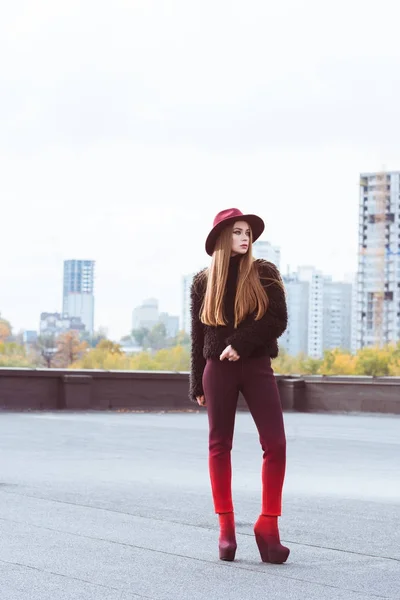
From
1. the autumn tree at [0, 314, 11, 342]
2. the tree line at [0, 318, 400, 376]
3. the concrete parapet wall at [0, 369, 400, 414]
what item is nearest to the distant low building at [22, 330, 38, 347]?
the tree line at [0, 318, 400, 376]

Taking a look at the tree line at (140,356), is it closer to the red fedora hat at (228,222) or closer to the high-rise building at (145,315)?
the high-rise building at (145,315)

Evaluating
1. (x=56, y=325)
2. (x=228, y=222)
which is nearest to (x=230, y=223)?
(x=228, y=222)

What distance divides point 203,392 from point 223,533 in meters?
0.76

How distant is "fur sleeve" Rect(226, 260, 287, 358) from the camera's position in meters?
5.89

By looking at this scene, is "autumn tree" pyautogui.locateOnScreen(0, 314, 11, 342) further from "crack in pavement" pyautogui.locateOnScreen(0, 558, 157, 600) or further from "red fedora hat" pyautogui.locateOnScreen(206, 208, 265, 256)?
"crack in pavement" pyautogui.locateOnScreen(0, 558, 157, 600)

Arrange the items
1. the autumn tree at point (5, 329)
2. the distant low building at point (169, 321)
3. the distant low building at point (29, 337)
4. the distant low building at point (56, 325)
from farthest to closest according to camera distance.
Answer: the distant low building at point (169, 321) < the distant low building at point (56, 325) < the distant low building at point (29, 337) < the autumn tree at point (5, 329)

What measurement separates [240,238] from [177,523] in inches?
86.6

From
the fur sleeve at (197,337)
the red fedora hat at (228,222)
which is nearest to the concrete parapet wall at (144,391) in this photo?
the fur sleeve at (197,337)

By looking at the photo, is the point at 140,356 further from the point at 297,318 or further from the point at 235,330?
the point at 235,330

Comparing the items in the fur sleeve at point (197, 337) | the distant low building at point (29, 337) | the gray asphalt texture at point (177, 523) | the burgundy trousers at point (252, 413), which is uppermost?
the distant low building at point (29, 337)

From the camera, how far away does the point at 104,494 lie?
8.93 metres

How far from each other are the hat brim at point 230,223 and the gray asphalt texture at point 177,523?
5.46 feet

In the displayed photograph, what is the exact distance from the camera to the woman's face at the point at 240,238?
19.9ft

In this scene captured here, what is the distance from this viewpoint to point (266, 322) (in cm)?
596
